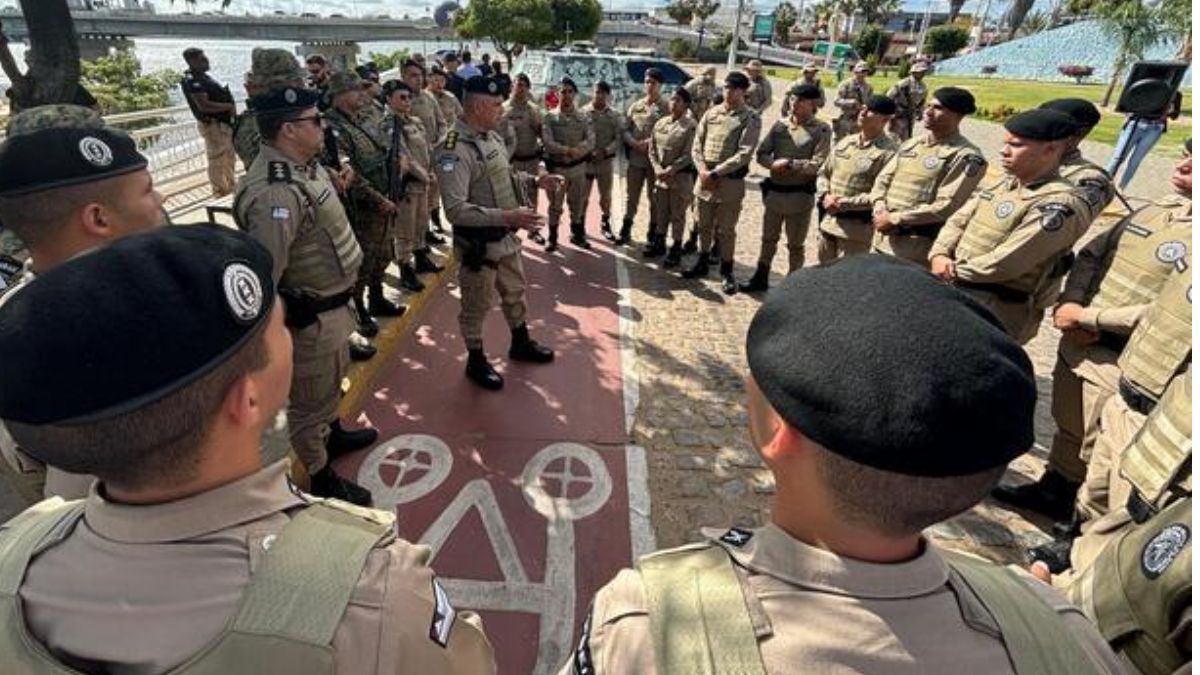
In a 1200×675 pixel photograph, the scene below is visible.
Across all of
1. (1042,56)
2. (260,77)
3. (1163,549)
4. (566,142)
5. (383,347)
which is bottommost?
(383,347)

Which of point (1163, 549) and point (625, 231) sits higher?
point (1163, 549)

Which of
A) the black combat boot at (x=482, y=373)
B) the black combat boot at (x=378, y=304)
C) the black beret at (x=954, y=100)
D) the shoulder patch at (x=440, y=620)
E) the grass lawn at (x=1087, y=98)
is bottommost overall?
the black combat boot at (x=482, y=373)

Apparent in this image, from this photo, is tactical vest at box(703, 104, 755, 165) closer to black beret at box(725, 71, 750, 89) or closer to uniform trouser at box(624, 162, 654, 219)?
black beret at box(725, 71, 750, 89)

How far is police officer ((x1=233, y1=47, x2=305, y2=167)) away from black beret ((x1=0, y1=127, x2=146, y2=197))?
1.87 metres

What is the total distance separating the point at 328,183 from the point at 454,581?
2.09 m

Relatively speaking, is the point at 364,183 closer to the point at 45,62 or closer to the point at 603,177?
the point at 45,62

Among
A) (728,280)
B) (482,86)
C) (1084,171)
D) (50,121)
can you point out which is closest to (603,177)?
(728,280)

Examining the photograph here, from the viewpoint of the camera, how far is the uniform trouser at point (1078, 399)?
3115mm

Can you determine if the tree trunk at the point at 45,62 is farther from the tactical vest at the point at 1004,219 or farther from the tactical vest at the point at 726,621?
the tactical vest at the point at 1004,219

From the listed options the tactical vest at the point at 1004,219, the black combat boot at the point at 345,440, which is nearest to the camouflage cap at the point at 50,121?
the black combat boot at the point at 345,440

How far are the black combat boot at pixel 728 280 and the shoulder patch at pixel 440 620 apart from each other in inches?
226

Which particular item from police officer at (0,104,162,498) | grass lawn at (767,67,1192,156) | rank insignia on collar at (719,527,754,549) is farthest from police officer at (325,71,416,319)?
grass lawn at (767,67,1192,156)

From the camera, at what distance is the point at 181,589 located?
100cm

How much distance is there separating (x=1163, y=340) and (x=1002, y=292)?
128 cm
